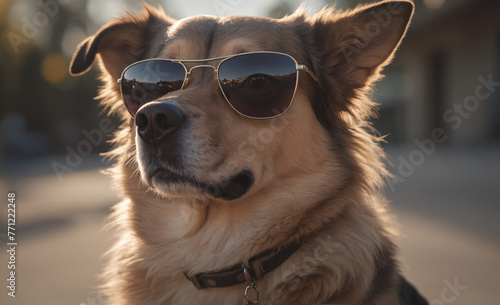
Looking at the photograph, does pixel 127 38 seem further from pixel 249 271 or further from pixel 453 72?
pixel 453 72

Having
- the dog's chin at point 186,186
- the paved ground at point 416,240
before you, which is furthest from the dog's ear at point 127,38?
the paved ground at point 416,240

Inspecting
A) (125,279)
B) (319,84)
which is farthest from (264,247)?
(319,84)

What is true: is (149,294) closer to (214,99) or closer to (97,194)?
(214,99)

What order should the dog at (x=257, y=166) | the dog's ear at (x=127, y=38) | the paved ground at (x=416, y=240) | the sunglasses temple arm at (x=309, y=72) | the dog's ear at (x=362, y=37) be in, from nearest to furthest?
1. the dog at (x=257, y=166)
2. the dog's ear at (x=362, y=37)
3. the sunglasses temple arm at (x=309, y=72)
4. the dog's ear at (x=127, y=38)
5. the paved ground at (x=416, y=240)

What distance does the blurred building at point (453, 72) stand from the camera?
14180 millimetres

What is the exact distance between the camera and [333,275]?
236 centimetres

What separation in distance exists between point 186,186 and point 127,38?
149 cm

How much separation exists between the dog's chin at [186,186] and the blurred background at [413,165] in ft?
2.51

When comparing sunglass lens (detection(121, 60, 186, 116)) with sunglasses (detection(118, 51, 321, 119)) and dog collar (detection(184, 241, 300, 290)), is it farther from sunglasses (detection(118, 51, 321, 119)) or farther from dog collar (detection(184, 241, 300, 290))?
dog collar (detection(184, 241, 300, 290))

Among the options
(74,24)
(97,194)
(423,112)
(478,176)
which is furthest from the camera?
(74,24)

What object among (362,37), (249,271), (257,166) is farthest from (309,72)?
(249,271)

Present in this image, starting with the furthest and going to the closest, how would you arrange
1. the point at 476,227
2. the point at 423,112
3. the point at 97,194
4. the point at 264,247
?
the point at 423,112 < the point at 97,194 < the point at 476,227 < the point at 264,247

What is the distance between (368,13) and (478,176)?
8.66 metres

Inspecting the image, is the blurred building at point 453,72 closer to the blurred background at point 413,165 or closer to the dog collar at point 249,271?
the blurred background at point 413,165
